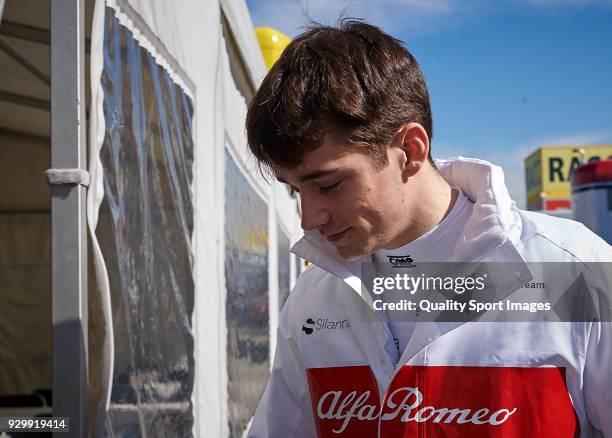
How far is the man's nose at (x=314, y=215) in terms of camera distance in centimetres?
→ 143

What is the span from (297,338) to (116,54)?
0.85m

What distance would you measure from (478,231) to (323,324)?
0.39 m

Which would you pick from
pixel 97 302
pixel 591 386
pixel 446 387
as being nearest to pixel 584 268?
pixel 591 386

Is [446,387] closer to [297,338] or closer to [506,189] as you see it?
[297,338]

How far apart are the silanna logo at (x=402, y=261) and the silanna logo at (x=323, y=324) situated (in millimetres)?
169

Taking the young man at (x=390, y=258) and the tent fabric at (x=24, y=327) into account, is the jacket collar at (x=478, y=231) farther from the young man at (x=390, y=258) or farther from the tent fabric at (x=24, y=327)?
the tent fabric at (x=24, y=327)

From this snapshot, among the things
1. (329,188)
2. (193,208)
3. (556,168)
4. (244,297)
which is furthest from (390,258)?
(556,168)

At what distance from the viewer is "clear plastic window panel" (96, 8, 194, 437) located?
1646mm

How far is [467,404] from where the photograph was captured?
4.34 feet

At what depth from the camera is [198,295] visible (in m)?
2.32

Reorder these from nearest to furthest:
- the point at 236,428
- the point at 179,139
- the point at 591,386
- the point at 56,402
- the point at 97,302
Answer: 1. the point at 591,386
2. the point at 56,402
3. the point at 97,302
4. the point at 179,139
5. the point at 236,428

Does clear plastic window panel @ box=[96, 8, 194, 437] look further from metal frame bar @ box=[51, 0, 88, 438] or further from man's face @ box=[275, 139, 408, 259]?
man's face @ box=[275, 139, 408, 259]

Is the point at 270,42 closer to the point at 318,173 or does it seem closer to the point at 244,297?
the point at 244,297


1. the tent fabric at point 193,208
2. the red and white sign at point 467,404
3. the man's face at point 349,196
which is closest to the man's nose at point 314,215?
the man's face at point 349,196
